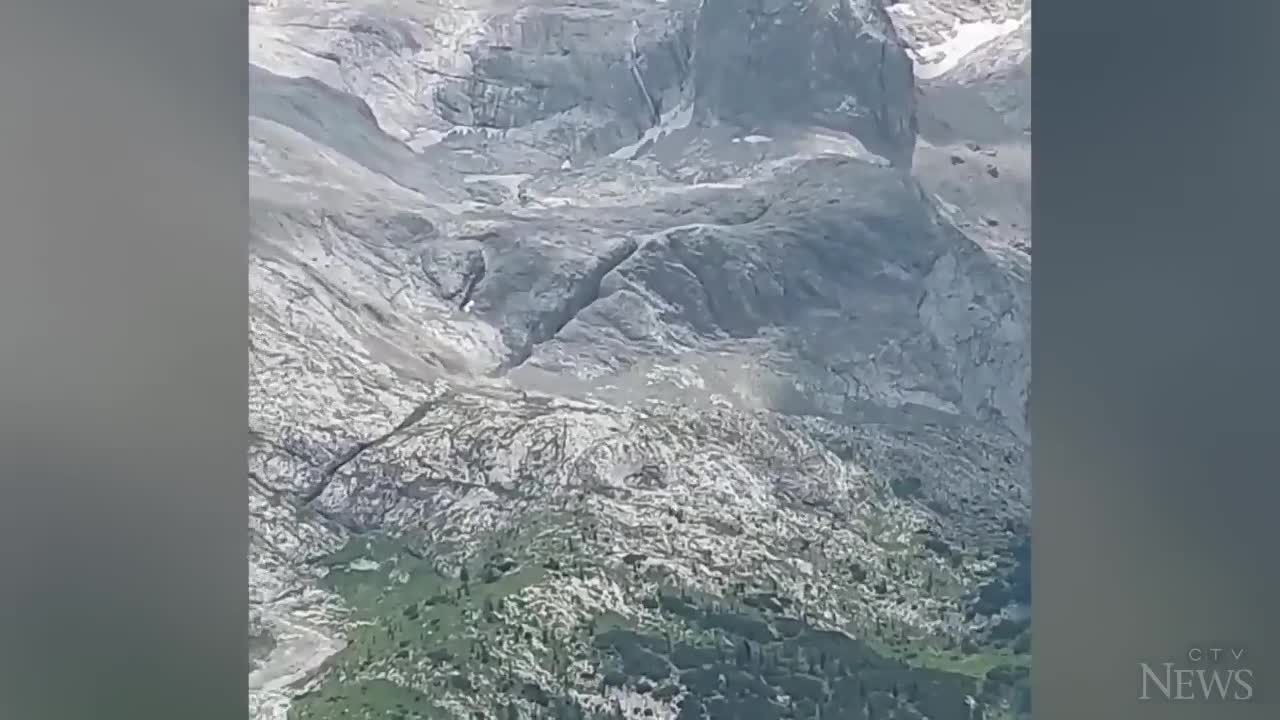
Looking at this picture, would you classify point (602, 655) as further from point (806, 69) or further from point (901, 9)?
point (901, 9)

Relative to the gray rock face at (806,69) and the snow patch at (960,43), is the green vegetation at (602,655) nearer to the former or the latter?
the gray rock face at (806,69)
